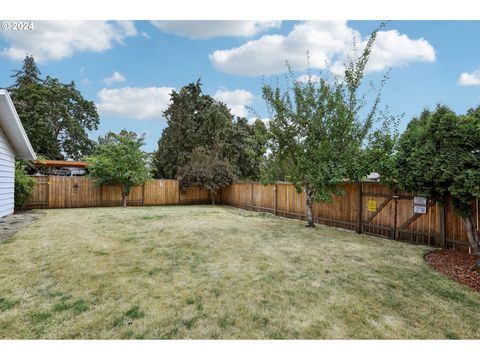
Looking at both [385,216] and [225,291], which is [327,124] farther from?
[225,291]

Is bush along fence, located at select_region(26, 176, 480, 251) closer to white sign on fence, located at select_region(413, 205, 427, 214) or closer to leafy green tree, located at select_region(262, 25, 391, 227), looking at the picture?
white sign on fence, located at select_region(413, 205, 427, 214)

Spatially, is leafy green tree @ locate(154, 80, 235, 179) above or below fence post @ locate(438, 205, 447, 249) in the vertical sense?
above

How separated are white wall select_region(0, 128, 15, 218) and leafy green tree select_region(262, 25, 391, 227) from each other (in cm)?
852

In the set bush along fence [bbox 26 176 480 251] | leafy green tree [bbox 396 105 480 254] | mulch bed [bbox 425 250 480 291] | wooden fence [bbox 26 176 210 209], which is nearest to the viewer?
mulch bed [bbox 425 250 480 291]

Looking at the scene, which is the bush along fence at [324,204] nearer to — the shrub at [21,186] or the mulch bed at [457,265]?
the mulch bed at [457,265]

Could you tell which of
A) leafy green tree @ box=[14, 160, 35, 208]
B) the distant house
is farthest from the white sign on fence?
leafy green tree @ box=[14, 160, 35, 208]

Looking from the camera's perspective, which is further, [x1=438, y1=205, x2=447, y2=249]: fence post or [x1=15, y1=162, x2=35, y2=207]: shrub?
[x1=15, y1=162, x2=35, y2=207]: shrub

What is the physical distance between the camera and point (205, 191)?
17812mm

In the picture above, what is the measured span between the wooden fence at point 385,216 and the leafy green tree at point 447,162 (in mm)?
531

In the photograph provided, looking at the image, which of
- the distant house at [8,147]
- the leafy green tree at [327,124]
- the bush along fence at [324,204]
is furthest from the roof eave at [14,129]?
the leafy green tree at [327,124]

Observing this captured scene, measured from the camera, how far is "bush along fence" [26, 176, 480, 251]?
5848 mm

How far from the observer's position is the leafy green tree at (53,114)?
808 inches
